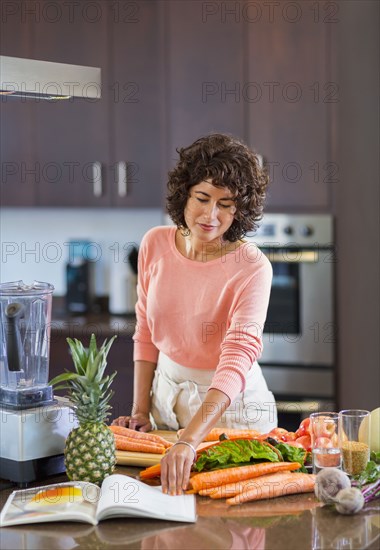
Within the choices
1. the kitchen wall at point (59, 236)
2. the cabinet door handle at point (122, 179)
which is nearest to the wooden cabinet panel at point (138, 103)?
the cabinet door handle at point (122, 179)

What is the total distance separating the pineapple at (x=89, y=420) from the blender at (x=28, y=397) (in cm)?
9

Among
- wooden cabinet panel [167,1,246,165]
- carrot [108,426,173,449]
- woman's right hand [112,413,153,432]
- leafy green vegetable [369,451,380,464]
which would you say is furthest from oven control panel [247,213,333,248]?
leafy green vegetable [369,451,380,464]

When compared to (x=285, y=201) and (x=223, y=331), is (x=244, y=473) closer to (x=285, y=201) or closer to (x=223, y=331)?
(x=223, y=331)

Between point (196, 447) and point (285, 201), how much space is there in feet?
7.17

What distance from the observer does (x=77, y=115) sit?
4.59m

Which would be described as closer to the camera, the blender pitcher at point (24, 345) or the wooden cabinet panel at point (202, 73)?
the blender pitcher at point (24, 345)

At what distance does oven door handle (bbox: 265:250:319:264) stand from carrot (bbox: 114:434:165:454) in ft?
6.42

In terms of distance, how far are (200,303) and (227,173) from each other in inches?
15.4

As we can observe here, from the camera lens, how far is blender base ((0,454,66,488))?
2029mm

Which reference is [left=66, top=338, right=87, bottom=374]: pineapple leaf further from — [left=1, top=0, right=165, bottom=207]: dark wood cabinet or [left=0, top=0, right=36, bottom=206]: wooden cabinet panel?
[left=0, top=0, right=36, bottom=206]: wooden cabinet panel

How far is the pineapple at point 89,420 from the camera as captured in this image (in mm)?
1962

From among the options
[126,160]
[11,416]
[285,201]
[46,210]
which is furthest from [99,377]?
[46,210]

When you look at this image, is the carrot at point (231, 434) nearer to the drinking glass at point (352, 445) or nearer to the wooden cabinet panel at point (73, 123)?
the drinking glass at point (352, 445)

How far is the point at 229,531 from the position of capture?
176 cm
